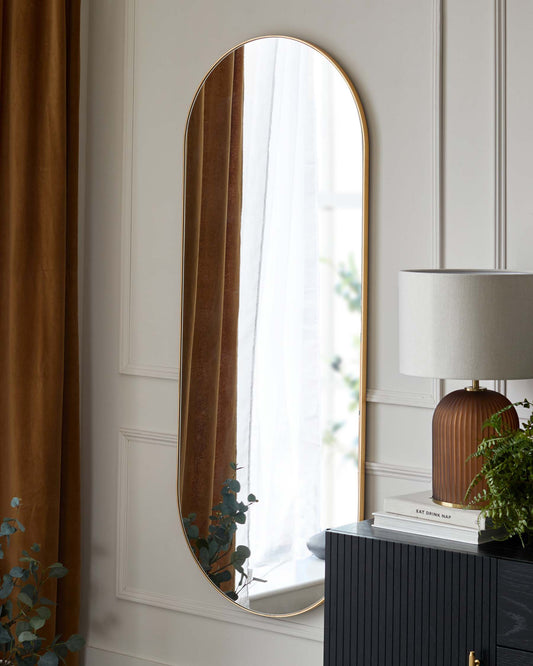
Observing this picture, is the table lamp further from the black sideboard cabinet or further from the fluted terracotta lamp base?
the black sideboard cabinet

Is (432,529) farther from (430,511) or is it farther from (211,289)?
(211,289)

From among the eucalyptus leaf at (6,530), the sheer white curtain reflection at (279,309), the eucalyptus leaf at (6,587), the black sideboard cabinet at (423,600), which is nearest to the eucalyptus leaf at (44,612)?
the eucalyptus leaf at (6,587)

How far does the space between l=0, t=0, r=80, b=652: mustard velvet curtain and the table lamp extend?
1.27 metres

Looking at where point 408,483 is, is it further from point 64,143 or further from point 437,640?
point 64,143

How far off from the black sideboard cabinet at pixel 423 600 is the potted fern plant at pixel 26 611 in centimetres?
98

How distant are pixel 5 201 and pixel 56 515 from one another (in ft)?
3.14

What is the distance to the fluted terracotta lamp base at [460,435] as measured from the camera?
72.9 inches

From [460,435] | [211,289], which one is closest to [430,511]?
[460,435]

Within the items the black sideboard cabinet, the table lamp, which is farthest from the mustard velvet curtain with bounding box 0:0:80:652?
the table lamp

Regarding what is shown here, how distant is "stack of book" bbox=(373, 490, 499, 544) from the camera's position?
5.92 ft

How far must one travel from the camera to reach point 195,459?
2.65m

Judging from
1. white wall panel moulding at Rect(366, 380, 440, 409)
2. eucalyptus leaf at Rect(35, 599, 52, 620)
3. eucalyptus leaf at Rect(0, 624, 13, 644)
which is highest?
white wall panel moulding at Rect(366, 380, 440, 409)

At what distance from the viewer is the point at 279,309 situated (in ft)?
8.09

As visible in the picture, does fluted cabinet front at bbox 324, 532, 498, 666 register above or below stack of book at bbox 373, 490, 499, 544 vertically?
below
